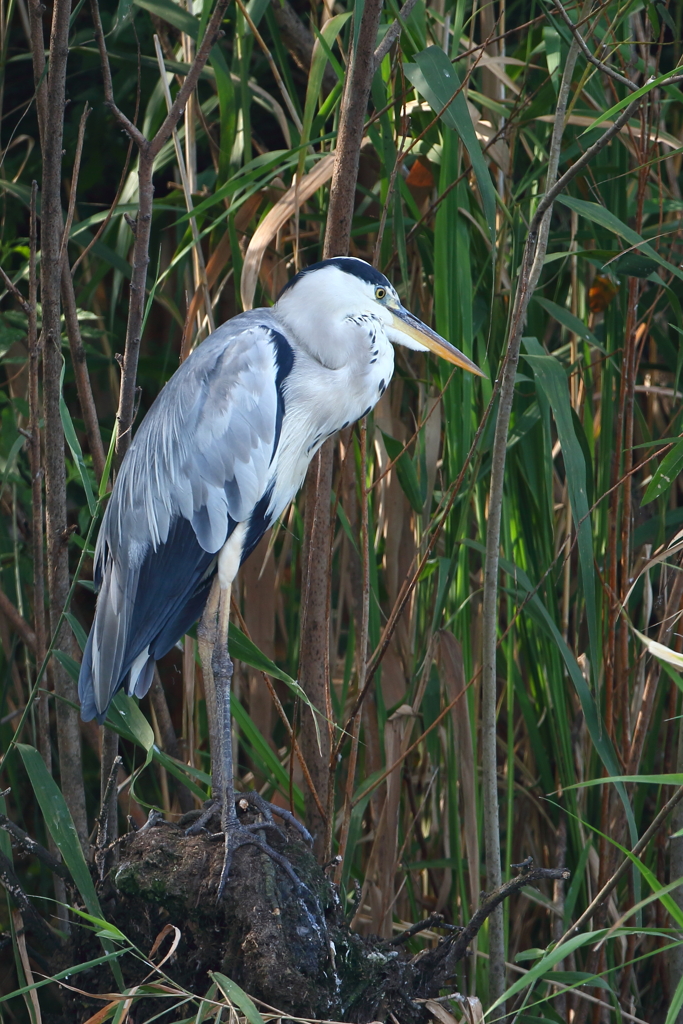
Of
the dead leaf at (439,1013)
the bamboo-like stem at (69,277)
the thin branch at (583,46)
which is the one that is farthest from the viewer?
the bamboo-like stem at (69,277)

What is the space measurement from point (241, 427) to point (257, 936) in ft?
2.29

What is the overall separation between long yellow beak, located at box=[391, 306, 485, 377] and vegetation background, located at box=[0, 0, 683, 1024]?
0.02 meters


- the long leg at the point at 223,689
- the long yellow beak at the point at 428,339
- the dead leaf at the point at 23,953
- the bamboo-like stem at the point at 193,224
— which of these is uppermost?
the bamboo-like stem at the point at 193,224

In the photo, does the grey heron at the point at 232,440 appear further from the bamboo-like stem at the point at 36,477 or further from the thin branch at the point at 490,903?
the thin branch at the point at 490,903

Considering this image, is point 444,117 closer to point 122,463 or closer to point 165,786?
point 122,463

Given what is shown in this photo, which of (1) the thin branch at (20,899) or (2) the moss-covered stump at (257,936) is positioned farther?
(1) the thin branch at (20,899)

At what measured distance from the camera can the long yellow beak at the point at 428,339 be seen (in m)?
1.30

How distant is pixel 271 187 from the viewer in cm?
162

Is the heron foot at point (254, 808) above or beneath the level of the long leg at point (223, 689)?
beneath

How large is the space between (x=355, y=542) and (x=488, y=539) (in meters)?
0.27

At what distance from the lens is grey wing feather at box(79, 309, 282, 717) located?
140cm

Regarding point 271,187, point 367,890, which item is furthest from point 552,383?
point 367,890

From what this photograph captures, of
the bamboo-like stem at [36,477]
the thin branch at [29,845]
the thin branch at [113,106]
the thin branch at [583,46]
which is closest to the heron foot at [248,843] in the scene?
the thin branch at [29,845]

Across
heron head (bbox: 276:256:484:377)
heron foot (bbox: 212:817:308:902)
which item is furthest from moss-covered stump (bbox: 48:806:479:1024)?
heron head (bbox: 276:256:484:377)
